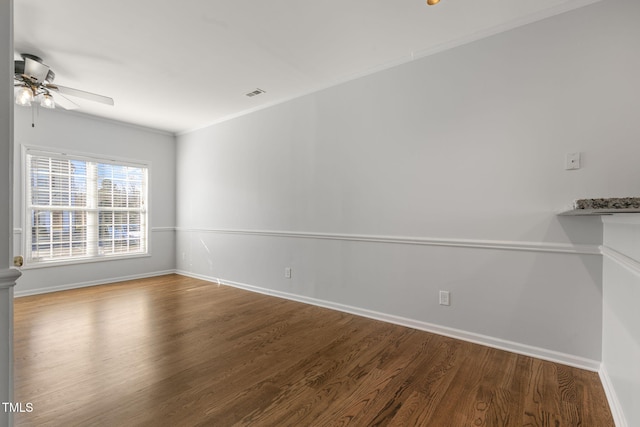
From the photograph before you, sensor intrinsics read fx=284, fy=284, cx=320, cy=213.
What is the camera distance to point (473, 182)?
7.96 feet

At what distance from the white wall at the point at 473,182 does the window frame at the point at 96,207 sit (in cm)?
273

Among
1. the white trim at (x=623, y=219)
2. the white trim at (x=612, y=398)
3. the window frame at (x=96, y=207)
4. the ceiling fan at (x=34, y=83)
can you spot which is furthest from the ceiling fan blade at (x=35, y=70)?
the white trim at (x=612, y=398)

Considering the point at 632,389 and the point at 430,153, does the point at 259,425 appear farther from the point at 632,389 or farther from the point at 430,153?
the point at 430,153

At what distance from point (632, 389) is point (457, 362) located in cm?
94

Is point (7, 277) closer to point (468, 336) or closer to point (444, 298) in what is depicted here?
point (444, 298)

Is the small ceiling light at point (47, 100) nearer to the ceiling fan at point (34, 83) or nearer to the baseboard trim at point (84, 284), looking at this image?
the ceiling fan at point (34, 83)

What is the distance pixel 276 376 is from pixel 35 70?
3510 millimetres

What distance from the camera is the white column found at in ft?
3.09

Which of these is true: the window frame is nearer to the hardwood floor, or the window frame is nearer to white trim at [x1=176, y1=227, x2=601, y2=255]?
the hardwood floor

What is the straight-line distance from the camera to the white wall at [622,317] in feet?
4.12

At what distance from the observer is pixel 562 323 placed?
207cm

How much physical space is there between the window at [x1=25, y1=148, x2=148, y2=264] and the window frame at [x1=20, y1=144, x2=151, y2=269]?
12mm

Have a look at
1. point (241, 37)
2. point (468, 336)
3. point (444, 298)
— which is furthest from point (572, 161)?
point (241, 37)

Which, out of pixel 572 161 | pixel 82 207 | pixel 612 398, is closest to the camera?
pixel 612 398
